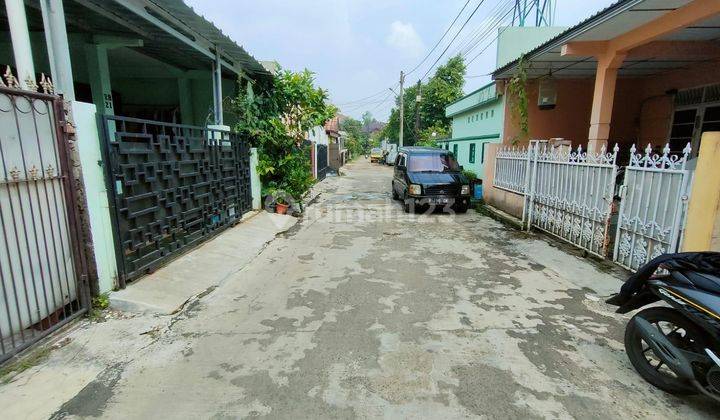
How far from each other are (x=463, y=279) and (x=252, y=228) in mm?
4330

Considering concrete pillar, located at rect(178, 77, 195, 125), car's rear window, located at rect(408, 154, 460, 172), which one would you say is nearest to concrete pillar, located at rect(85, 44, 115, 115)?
concrete pillar, located at rect(178, 77, 195, 125)

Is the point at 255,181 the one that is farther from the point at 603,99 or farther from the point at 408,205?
the point at 603,99

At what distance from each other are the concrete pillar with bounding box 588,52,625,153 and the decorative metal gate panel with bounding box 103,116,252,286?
7.11 meters

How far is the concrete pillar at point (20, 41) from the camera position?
117 inches

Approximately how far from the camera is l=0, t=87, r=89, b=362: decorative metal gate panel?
279cm

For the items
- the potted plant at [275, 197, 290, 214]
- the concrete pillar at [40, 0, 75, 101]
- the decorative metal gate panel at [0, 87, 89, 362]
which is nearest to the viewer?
the decorative metal gate panel at [0, 87, 89, 362]

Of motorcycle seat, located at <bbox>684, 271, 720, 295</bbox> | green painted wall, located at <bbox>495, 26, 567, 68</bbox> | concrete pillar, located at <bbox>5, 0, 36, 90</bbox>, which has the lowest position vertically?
motorcycle seat, located at <bbox>684, 271, 720, 295</bbox>

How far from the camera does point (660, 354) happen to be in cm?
254

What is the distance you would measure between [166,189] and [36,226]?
1.86 metres

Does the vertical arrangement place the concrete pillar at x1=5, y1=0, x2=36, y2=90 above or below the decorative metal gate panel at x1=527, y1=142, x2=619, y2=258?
above

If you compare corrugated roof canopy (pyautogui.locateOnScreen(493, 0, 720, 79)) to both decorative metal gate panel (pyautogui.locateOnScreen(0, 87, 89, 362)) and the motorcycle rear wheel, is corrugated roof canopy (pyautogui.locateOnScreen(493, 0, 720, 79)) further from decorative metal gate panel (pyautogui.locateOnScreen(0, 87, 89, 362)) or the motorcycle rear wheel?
decorative metal gate panel (pyautogui.locateOnScreen(0, 87, 89, 362))

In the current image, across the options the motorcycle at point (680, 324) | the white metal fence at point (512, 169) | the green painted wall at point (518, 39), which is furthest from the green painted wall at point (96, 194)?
the green painted wall at point (518, 39)

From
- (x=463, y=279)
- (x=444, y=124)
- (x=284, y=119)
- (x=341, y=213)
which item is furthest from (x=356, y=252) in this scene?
(x=444, y=124)

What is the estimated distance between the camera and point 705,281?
7.86 ft
